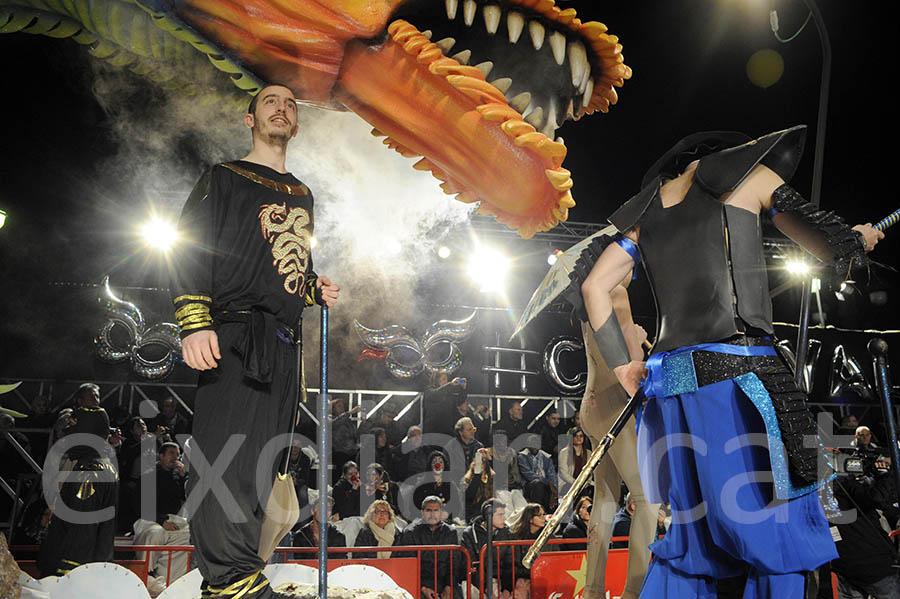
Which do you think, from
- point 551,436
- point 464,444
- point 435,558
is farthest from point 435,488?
point 551,436

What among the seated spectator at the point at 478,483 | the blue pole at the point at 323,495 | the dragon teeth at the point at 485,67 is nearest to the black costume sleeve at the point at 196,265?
the blue pole at the point at 323,495

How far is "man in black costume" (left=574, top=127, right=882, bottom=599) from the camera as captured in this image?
2.05 m

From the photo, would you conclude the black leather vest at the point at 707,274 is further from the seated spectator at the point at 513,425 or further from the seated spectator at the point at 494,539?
the seated spectator at the point at 513,425

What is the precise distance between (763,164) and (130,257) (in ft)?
35.5

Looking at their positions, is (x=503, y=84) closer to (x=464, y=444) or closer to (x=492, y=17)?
(x=492, y=17)

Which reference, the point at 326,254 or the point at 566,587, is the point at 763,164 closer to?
the point at 566,587

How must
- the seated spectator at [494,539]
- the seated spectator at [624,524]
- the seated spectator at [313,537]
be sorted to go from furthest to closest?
the seated spectator at [624,524] → the seated spectator at [313,537] → the seated spectator at [494,539]

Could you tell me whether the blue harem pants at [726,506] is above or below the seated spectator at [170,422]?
below

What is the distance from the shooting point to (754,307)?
89.4 inches

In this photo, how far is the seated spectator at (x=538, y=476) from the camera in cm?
868

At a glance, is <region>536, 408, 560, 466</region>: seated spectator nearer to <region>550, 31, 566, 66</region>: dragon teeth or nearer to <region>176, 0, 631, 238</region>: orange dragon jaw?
<region>176, 0, 631, 238</region>: orange dragon jaw

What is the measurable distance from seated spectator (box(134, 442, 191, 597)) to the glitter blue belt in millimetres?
5619

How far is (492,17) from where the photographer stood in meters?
2.69

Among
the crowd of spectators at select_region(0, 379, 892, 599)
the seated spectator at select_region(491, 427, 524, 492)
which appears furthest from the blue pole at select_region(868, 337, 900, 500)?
the seated spectator at select_region(491, 427, 524, 492)
